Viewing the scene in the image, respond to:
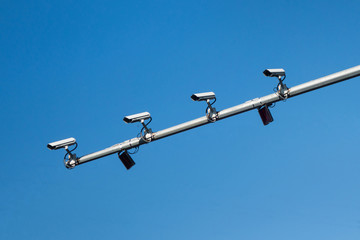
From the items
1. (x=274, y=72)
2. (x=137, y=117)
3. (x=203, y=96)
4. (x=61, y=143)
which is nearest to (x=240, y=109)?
(x=203, y=96)

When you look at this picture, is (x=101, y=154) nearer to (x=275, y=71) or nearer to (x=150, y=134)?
(x=150, y=134)

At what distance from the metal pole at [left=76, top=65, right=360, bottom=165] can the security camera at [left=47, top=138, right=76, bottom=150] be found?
1.64 ft

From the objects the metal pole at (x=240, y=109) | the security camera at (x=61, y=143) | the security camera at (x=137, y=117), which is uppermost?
the security camera at (x=61, y=143)

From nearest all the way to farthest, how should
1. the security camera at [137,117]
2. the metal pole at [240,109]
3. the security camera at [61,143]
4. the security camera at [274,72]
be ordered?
the metal pole at [240,109] < the security camera at [274,72] < the security camera at [137,117] < the security camera at [61,143]

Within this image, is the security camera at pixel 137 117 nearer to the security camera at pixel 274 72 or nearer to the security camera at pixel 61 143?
the security camera at pixel 61 143

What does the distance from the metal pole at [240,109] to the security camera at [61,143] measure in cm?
50

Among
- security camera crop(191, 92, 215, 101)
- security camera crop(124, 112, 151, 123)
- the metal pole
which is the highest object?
security camera crop(124, 112, 151, 123)

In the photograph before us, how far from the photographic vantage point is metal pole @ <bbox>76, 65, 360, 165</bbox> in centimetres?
978

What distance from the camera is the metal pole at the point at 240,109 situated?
9.78m

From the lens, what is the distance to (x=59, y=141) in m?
13.9

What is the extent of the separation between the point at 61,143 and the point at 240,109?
17.4 feet

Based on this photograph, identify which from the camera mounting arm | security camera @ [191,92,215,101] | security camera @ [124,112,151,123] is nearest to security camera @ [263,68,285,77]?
the camera mounting arm

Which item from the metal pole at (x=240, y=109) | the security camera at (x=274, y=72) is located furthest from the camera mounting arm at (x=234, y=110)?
the security camera at (x=274, y=72)

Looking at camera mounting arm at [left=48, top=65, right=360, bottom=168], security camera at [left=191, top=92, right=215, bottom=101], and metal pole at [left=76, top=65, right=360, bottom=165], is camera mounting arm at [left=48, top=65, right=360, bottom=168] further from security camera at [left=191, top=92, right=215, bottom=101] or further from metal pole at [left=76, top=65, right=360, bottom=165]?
security camera at [left=191, top=92, right=215, bottom=101]
